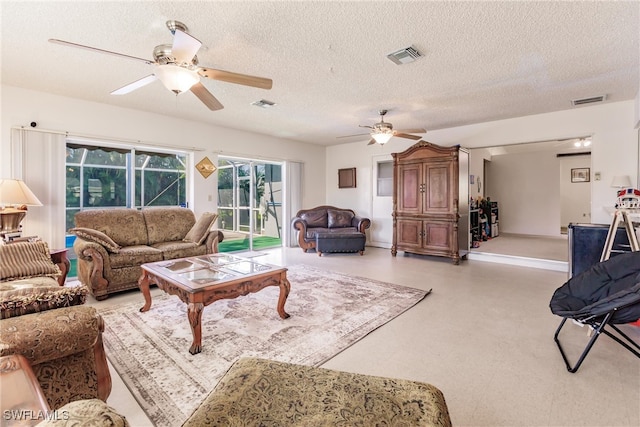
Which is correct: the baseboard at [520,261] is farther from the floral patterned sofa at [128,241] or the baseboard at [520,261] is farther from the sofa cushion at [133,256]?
the sofa cushion at [133,256]

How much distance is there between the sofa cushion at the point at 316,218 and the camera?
661cm

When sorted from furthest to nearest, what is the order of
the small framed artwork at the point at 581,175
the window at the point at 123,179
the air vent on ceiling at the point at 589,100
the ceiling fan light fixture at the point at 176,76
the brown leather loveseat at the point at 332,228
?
the small framed artwork at the point at 581,175, the brown leather loveseat at the point at 332,228, the window at the point at 123,179, the air vent on ceiling at the point at 589,100, the ceiling fan light fixture at the point at 176,76

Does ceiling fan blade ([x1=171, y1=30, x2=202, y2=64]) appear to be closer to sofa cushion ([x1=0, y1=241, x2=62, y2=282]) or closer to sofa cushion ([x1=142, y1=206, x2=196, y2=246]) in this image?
sofa cushion ([x1=0, y1=241, x2=62, y2=282])

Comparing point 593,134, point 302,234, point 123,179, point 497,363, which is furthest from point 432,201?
point 123,179

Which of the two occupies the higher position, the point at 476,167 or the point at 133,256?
the point at 476,167

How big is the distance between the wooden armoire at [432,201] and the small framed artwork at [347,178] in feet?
5.06

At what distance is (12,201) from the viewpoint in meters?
3.13

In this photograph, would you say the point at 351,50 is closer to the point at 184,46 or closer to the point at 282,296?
the point at 184,46

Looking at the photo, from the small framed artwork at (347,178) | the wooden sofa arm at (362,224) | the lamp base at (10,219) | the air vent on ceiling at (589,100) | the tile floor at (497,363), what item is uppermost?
the air vent on ceiling at (589,100)

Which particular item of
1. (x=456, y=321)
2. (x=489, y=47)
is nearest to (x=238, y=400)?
(x=456, y=321)

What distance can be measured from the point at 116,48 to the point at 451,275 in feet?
16.0

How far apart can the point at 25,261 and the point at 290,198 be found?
4.75 m

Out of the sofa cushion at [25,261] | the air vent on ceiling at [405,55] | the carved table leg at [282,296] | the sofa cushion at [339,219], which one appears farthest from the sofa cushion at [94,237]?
the sofa cushion at [339,219]

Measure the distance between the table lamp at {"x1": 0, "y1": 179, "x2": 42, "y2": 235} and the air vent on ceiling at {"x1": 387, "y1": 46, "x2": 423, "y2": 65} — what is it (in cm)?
415
